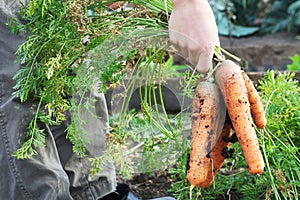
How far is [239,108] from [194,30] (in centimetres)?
31

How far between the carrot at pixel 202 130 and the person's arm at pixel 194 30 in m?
0.12

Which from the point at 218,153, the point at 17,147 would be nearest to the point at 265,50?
the point at 218,153

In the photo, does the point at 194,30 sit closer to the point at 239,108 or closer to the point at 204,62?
the point at 204,62

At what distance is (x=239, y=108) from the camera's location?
6.28ft

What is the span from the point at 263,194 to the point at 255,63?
12.1ft

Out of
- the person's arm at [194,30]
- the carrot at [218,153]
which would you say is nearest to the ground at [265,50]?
the carrot at [218,153]

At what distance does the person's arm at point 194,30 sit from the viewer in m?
1.77

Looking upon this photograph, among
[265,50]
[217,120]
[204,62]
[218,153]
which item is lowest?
[265,50]

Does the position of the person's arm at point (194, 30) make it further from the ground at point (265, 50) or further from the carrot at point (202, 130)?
the ground at point (265, 50)

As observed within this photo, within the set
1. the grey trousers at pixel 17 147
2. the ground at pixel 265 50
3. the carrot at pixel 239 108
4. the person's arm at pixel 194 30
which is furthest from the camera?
the ground at pixel 265 50

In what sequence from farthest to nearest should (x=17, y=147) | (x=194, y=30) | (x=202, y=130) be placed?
(x=17, y=147)
(x=202, y=130)
(x=194, y=30)

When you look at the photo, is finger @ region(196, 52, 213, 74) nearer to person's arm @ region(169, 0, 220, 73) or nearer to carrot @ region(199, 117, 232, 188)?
person's arm @ region(169, 0, 220, 73)

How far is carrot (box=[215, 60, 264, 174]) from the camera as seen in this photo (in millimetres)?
1895

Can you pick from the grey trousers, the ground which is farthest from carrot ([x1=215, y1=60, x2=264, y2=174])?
the ground
